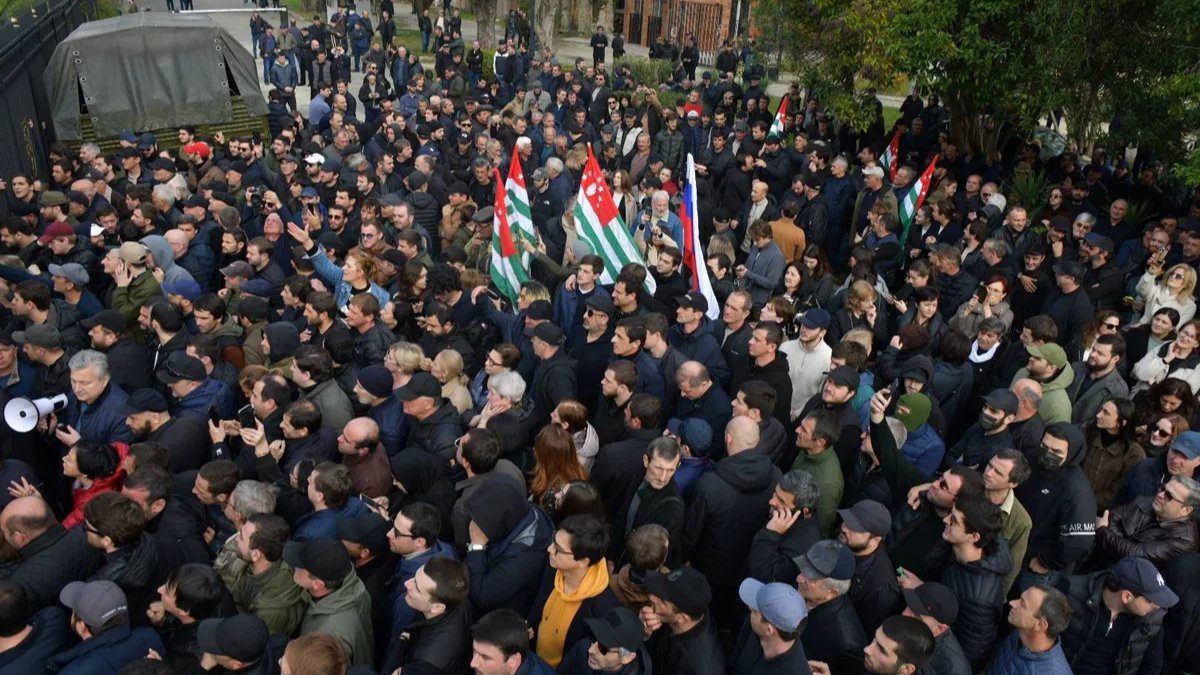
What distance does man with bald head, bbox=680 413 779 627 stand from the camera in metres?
4.86

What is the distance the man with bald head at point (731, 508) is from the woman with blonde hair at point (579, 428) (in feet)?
2.60

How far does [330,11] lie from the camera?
40531 mm

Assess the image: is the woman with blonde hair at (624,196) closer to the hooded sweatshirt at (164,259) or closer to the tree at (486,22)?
the hooded sweatshirt at (164,259)

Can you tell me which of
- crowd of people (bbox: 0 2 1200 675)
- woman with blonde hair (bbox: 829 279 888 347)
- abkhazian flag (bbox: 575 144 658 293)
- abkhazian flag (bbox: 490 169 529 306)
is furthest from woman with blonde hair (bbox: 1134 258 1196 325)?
abkhazian flag (bbox: 490 169 529 306)

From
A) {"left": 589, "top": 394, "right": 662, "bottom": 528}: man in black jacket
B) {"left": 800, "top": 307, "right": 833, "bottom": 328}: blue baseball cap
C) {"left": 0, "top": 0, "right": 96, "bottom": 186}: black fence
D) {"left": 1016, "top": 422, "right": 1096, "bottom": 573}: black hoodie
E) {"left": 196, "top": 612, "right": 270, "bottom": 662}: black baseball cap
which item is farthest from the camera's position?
{"left": 0, "top": 0, "right": 96, "bottom": 186}: black fence

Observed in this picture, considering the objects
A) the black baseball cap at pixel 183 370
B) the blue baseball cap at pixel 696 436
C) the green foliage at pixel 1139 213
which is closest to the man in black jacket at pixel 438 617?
the blue baseball cap at pixel 696 436

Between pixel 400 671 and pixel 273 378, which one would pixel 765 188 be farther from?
pixel 400 671

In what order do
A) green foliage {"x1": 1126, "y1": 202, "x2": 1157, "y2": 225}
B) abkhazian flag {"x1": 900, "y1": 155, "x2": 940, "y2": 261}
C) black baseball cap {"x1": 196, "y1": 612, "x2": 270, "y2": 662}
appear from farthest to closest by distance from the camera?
1. green foliage {"x1": 1126, "y1": 202, "x2": 1157, "y2": 225}
2. abkhazian flag {"x1": 900, "y1": 155, "x2": 940, "y2": 261}
3. black baseball cap {"x1": 196, "y1": 612, "x2": 270, "y2": 662}

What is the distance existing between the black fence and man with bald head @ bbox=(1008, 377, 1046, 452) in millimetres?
10773

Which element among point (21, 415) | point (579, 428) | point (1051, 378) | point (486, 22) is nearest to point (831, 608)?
point (579, 428)

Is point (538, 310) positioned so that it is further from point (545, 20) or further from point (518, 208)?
point (545, 20)

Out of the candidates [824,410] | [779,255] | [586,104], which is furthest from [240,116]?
[824,410]

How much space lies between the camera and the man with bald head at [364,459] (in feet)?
16.2

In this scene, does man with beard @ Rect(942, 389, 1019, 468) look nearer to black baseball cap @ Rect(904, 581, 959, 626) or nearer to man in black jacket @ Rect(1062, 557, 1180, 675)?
man in black jacket @ Rect(1062, 557, 1180, 675)
